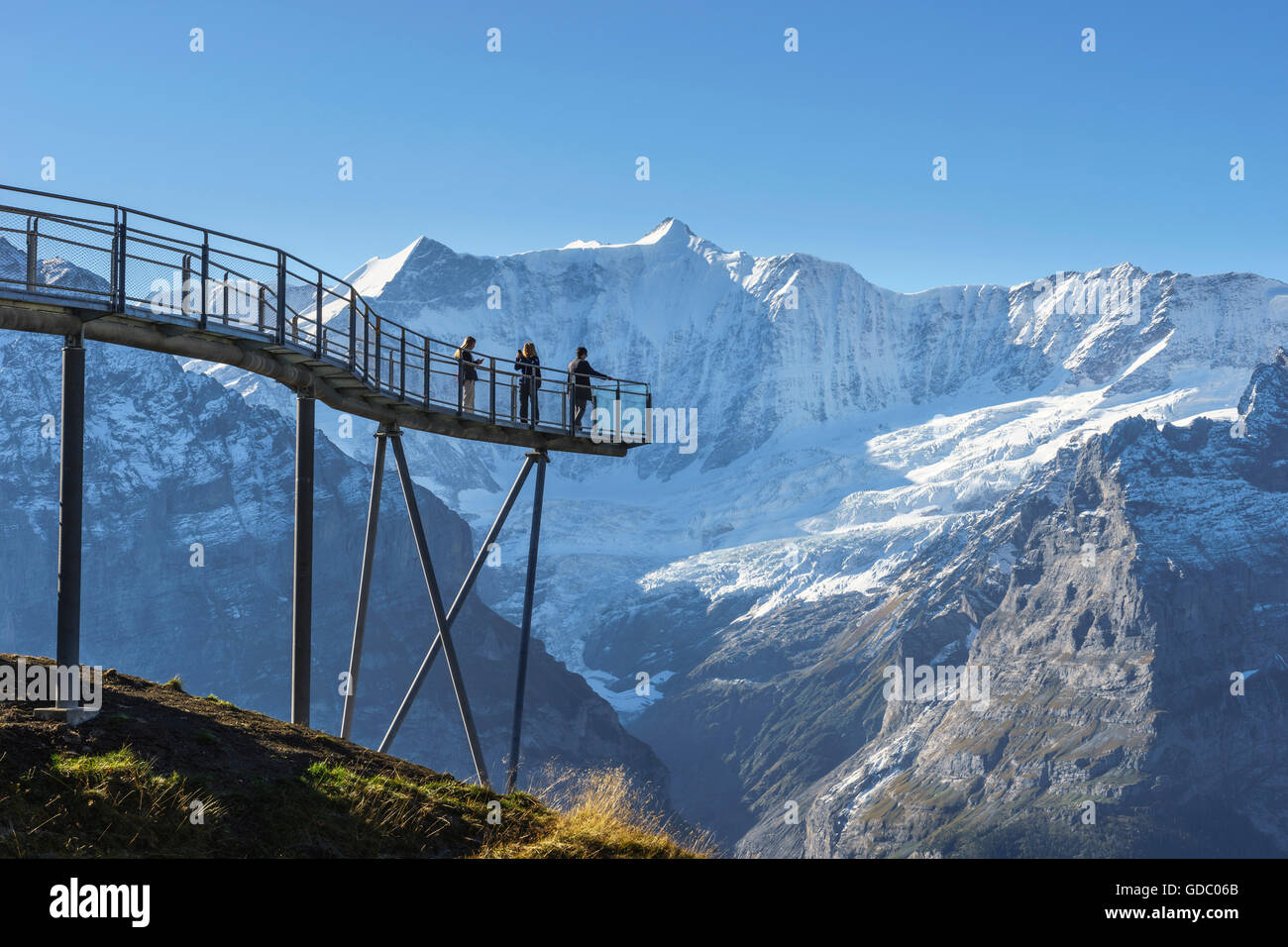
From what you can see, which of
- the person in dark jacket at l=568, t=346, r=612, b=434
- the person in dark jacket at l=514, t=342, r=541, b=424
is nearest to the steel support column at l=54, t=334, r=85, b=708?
the person in dark jacket at l=514, t=342, r=541, b=424

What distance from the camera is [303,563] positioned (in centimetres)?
3303

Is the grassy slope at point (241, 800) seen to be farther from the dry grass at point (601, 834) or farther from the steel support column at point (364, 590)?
the steel support column at point (364, 590)

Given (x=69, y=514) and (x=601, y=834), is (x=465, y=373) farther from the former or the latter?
(x=601, y=834)

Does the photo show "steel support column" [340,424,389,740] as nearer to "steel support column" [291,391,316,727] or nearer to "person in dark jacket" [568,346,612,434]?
"steel support column" [291,391,316,727]

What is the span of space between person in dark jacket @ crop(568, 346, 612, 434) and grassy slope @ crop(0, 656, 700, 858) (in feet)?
56.1

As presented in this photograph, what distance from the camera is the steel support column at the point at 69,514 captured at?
24.6 meters

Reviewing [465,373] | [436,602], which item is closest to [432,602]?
[436,602]

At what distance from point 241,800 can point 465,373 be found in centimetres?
2103

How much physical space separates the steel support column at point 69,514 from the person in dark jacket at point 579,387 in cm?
1833

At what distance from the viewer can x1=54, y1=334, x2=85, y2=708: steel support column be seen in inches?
970

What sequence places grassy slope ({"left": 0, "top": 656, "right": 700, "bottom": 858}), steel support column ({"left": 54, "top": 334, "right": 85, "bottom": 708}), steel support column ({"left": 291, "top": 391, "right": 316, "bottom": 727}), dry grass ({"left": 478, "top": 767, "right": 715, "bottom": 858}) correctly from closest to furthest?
grassy slope ({"left": 0, "top": 656, "right": 700, "bottom": 858}), dry grass ({"left": 478, "top": 767, "right": 715, "bottom": 858}), steel support column ({"left": 54, "top": 334, "right": 85, "bottom": 708}), steel support column ({"left": 291, "top": 391, "right": 316, "bottom": 727})
